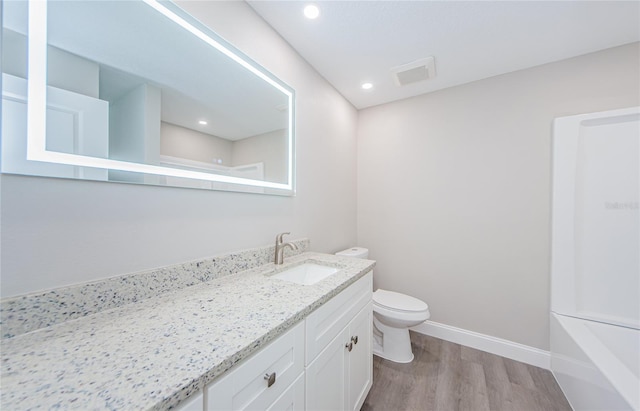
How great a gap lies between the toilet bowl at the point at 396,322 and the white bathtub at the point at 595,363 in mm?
825

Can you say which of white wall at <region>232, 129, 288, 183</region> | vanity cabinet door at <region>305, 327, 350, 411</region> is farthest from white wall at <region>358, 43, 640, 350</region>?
vanity cabinet door at <region>305, 327, 350, 411</region>

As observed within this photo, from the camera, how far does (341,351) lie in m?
1.14

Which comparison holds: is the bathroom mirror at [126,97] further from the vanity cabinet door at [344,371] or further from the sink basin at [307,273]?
the vanity cabinet door at [344,371]

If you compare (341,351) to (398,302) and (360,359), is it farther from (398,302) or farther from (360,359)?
(398,302)

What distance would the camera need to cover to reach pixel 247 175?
1.35m

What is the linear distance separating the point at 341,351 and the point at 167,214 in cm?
103

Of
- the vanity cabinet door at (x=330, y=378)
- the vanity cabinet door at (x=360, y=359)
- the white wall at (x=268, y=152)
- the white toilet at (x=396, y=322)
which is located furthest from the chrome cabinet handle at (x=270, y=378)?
the white toilet at (x=396, y=322)

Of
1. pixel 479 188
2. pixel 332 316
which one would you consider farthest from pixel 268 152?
pixel 479 188

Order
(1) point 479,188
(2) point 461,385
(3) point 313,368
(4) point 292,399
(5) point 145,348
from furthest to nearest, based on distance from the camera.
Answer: (1) point 479,188 → (2) point 461,385 → (3) point 313,368 → (4) point 292,399 → (5) point 145,348

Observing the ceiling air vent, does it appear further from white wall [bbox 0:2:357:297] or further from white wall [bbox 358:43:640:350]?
white wall [bbox 0:2:357:297]

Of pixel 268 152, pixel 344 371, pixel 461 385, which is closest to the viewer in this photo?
pixel 344 371

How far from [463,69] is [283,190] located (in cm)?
182

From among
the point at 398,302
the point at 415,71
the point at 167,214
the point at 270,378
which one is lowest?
the point at 398,302

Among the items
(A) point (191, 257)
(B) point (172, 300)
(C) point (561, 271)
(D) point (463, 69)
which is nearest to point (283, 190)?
(A) point (191, 257)
